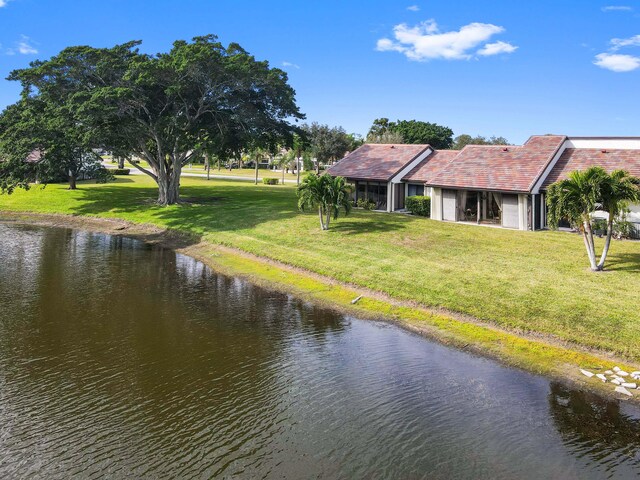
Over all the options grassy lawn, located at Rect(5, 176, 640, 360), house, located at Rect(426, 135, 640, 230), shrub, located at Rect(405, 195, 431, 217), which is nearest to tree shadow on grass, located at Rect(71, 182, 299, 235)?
grassy lawn, located at Rect(5, 176, 640, 360)

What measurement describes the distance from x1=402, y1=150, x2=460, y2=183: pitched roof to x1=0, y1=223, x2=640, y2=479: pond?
2549cm

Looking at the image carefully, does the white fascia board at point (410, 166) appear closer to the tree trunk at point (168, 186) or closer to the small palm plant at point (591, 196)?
the small palm plant at point (591, 196)

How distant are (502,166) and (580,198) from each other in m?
15.3

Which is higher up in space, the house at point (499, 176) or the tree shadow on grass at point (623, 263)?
the house at point (499, 176)

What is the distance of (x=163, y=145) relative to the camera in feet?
147

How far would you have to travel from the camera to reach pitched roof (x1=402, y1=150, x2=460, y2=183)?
140 feet

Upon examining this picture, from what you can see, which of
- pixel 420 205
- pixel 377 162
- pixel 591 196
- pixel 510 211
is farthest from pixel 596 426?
pixel 377 162

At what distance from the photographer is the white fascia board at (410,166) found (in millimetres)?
42938

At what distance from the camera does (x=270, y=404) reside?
Answer: 1273 centimetres

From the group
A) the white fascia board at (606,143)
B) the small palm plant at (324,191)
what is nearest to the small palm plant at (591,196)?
the small palm plant at (324,191)

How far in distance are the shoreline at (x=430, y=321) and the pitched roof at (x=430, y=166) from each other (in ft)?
62.4

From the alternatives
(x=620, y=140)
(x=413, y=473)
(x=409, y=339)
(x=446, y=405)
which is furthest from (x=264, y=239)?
(x=620, y=140)

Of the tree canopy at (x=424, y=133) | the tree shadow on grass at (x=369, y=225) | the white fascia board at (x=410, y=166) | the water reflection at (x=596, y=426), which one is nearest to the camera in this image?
the water reflection at (x=596, y=426)

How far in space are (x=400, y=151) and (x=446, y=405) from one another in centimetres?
3648
